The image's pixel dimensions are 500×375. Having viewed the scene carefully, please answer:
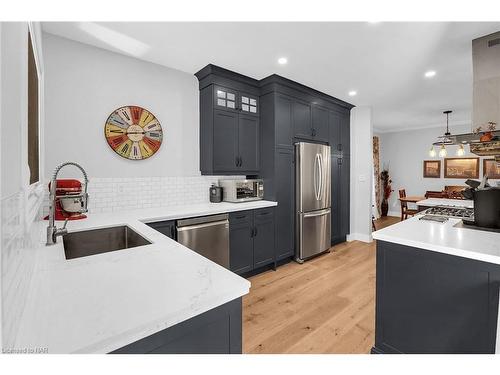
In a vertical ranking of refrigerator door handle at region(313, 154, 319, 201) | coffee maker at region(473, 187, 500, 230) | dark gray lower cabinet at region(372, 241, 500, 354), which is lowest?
dark gray lower cabinet at region(372, 241, 500, 354)

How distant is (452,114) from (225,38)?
5.80 metres

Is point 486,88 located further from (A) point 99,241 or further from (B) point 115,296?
(A) point 99,241

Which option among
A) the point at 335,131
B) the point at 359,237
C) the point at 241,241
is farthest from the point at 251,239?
the point at 359,237

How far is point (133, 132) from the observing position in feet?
9.28

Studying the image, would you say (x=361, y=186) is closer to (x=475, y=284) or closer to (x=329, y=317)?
(x=329, y=317)

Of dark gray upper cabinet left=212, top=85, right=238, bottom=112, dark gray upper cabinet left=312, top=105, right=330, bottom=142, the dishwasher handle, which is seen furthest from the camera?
dark gray upper cabinet left=312, top=105, right=330, bottom=142

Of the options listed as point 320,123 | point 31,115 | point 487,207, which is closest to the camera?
point 31,115

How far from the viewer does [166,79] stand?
3061 mm

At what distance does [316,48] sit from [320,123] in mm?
1611

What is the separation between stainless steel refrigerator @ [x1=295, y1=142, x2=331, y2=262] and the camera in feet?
11.8

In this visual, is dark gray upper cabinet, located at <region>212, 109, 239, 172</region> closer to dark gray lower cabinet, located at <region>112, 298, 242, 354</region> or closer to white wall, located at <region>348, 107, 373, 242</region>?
dark gray lower cabinet, located at <region>112, 298, 242, 354</region>

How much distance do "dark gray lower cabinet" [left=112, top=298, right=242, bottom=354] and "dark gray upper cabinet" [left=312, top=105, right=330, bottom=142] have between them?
3.51 metres

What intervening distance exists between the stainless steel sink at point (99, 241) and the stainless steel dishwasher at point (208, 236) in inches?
22.6

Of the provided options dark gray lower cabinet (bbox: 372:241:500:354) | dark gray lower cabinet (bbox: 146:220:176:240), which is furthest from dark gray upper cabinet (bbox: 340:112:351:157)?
dark gray lower cabinet (bbox: 146:220:176:240)
